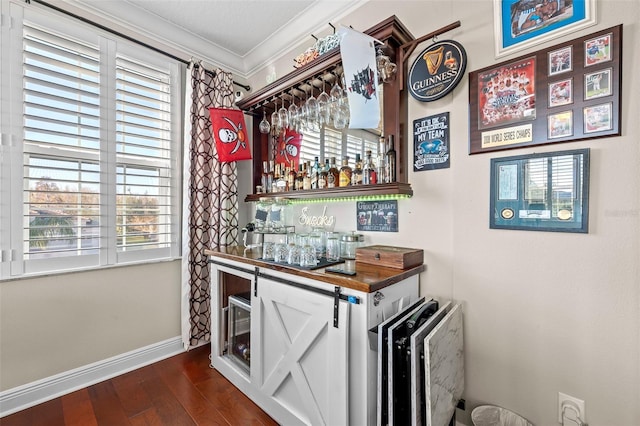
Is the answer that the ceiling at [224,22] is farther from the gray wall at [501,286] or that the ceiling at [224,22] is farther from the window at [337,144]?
the window at [337,144]

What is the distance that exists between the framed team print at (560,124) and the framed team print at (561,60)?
190 millimetres

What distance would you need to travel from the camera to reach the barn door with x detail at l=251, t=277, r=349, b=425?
4.14 feet

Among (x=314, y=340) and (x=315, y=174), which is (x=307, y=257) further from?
(x=315, y=174)

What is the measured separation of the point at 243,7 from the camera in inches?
81.8

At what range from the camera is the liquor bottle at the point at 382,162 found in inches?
64.5

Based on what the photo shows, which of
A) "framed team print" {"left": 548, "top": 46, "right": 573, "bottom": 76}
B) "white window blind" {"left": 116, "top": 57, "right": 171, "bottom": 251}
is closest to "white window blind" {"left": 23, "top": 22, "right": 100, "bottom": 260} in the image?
"white window blind" {"left": 116, "top": 57, "right": 171, "bottom": 251}

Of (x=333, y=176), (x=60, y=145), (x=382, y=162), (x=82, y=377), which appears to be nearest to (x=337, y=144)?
(x=333, y=176)

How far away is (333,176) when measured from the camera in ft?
6.36

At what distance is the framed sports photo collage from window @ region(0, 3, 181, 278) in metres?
2.37

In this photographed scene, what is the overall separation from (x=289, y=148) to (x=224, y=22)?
3.79 feet

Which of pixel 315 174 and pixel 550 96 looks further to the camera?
pixel 315 174

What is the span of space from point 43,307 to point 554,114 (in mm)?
3140

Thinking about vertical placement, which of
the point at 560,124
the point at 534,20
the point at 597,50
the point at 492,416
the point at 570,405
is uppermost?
the point at 534,20

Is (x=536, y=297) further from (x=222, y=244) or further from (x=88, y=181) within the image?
(x=88, y=181)
